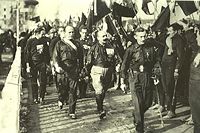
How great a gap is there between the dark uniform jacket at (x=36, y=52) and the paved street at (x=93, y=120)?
108cm

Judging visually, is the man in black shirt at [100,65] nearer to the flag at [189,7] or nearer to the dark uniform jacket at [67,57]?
the dark uniform jacket at [67,57]

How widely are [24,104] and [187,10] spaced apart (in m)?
5.00

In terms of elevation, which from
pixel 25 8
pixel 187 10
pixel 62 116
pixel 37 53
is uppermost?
pixel 25 8

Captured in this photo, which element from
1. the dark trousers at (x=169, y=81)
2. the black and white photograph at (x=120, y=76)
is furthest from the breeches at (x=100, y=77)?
the dark trousers at (x=169, y=81)

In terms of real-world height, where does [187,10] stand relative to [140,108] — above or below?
above

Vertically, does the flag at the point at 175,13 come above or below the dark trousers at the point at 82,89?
above

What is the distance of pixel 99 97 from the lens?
9.78m

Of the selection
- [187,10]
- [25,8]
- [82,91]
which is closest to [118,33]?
[82,91]

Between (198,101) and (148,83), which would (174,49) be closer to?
(148,83)

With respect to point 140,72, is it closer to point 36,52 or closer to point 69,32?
point 69,32

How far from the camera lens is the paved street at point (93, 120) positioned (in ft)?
28.7

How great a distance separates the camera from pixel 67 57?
986 cm

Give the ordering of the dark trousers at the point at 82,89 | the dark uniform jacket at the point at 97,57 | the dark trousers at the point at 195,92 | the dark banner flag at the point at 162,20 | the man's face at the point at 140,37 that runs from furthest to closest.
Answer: the dark trousers at the point at 82,89 → the dark uniform jacket at the point at 97,57 → the dark banner flag at the point at 162,20 → the man's face at the point at 140,37 → the dark trousers at the point at 195,92

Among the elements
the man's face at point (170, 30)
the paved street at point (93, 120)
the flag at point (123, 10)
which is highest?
the flag at point (123, 10)
